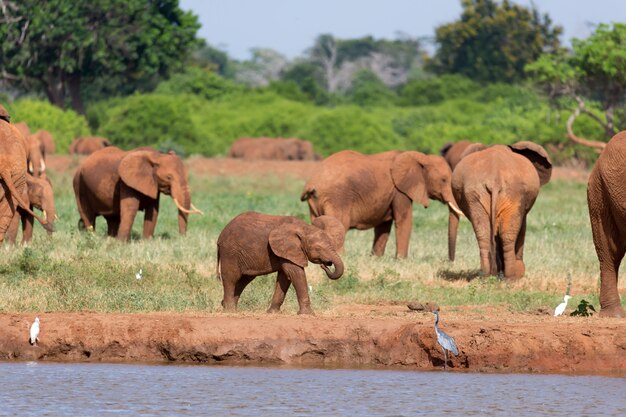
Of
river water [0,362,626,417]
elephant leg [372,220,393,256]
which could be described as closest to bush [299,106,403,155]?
elephant leg [372,220,393,256]

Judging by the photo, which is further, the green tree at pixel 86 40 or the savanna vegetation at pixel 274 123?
the green tree at pixel 86 40

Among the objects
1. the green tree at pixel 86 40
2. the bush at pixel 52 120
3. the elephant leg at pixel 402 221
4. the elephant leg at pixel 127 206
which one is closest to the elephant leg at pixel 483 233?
the elephant leg at pixel 402 221

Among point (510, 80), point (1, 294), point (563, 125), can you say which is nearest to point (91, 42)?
point (563, 125)

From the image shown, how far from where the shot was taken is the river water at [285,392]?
10367mm

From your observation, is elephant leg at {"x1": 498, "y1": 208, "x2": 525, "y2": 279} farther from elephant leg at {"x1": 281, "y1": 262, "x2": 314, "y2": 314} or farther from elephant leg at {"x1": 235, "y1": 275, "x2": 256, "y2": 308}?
elephant leg at {"x1": 281, "y1": 262, "x2": 314, "y2": 314}

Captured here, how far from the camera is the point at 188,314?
1323 centimetres

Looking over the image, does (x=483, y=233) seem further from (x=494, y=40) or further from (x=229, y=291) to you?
(x=494, y=40)

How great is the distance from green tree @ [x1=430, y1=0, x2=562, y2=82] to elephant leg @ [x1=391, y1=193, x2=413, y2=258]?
5518 cm

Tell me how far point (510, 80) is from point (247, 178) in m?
41.8

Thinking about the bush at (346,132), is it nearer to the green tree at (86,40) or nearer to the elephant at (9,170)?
the green tree at (86,40)

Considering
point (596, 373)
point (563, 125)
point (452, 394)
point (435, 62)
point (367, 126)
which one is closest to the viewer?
point (452, 394)

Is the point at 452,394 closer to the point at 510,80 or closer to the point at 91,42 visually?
the point at 91,42

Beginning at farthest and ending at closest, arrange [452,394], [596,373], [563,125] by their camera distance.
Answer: [563,125] < [596,373] < [452,394]

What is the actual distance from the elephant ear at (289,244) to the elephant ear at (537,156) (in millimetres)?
5482
